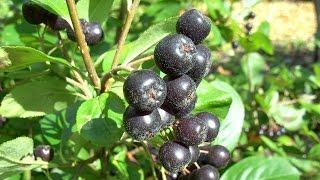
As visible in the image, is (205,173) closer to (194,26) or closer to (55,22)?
(194,26)

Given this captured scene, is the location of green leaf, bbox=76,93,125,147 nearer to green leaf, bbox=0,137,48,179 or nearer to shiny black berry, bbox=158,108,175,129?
shiny black berry, bbox=158,108,175,129

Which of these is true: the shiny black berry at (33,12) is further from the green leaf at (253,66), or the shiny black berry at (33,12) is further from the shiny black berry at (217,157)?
the green leaf at (253,66)

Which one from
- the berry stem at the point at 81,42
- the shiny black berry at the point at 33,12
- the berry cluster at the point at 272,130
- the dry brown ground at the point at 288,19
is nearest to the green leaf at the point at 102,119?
the berry stem at the point at 81,42

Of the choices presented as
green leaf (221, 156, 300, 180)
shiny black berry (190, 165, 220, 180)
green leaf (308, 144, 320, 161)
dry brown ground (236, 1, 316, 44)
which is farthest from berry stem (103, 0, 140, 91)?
dry brown ground (236, 1, 316, 44)

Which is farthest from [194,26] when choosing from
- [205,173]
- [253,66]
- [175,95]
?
[253,66]

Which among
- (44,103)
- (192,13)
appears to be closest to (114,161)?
(44,103)

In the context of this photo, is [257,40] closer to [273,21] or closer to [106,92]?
[106,92]
